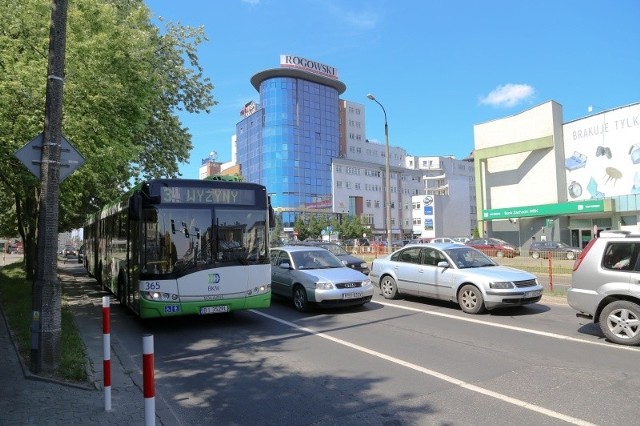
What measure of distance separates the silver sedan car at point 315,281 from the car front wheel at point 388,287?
4.91 ft

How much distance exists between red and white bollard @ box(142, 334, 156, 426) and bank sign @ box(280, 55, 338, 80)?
332ft

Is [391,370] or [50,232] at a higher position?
[50,232]

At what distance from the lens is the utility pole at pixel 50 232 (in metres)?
5.84

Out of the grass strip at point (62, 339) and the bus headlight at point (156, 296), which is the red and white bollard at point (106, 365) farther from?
the bus headlight at point (156, 296)

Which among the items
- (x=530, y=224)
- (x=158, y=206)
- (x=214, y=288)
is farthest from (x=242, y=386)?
(x=530, y=224)

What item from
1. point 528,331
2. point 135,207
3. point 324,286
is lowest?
point 528,331

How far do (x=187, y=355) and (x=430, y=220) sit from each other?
102 metres

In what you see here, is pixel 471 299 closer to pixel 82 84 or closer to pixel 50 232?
pixel 50 232

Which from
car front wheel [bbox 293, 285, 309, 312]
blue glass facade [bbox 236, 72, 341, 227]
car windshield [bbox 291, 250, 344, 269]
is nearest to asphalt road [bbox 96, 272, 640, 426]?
car front wheel [bbox 293, 285, 309, 312]

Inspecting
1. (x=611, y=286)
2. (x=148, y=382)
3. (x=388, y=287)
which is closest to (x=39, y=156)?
(x=148, y=382)

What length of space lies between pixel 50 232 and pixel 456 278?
808cm

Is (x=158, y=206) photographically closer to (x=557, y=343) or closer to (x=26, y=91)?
(x=26, y=91)

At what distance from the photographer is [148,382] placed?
350 centimetres

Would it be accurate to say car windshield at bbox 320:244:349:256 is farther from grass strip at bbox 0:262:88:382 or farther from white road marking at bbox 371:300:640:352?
grass strip at bbox 0:262:88:382
